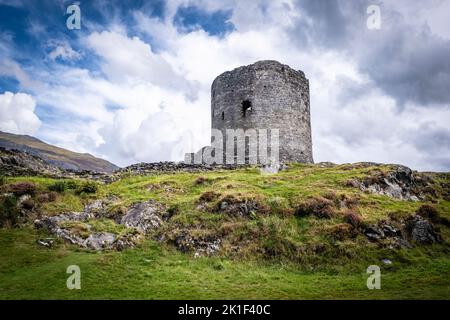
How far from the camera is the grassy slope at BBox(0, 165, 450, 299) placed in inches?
502

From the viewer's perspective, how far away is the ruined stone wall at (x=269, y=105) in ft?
111

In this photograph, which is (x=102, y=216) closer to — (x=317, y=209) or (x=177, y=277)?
(x=177, y=277)

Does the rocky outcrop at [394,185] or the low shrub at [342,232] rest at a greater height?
the rocky outcrop at [394,185]

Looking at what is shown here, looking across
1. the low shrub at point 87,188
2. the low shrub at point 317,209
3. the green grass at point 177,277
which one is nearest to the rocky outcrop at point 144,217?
the green grass at point 177,277

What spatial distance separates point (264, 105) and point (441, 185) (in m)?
15.7

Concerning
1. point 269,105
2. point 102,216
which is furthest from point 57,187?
point 269,105

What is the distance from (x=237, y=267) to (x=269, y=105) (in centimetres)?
2100

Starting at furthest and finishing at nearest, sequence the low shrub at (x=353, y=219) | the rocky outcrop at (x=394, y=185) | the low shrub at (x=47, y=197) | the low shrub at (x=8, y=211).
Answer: the rocky outcrop at (x=394, y=185) < the low shrub at (x=47, y=197) < the low shrub at (x=8, y=211) < the low shrub at (x=353, y=219)

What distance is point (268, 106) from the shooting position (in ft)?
112

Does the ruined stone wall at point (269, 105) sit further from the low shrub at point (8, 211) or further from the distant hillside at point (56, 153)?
the distant hillside at point (56, 153)

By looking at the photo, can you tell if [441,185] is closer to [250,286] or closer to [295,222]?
[295,222]

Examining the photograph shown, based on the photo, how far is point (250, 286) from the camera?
1367cm

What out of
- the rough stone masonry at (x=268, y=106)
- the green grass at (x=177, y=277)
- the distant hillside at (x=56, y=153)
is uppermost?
the distant hillside at (x=56, y=153)

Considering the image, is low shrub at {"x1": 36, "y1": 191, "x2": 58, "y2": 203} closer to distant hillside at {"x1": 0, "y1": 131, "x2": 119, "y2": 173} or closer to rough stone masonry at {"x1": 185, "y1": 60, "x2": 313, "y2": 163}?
rough stone masonry at {"x1": 185, "y1": 60, "x2": 313, "y2": 163}
